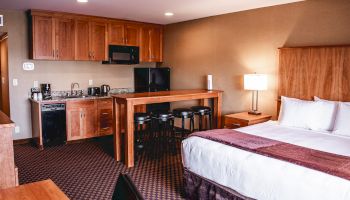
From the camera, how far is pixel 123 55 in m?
6.25

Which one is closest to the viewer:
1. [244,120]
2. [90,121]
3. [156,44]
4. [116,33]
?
[244,120]

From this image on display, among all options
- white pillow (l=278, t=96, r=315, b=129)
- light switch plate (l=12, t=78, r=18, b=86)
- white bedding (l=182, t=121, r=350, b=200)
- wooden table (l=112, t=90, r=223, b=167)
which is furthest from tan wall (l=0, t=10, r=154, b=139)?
white pillow (l=278, t=96, r=315, b=129)

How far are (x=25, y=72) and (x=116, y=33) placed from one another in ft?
6.21

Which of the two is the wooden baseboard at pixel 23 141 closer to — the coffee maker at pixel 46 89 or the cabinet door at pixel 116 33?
the coffee maker at pixel 46 89

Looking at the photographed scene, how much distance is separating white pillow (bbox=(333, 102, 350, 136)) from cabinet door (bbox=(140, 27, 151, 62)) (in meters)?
4.19

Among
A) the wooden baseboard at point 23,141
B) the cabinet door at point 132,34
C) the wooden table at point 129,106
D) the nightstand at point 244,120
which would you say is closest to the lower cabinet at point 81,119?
the wooden baseboard at point 23,141

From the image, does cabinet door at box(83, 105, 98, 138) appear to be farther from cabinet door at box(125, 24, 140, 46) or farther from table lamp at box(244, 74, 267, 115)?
table lamp at box(244, 74, 267, 115)

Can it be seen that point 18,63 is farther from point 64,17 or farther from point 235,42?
point 235,42

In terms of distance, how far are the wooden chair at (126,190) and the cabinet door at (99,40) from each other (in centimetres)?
496

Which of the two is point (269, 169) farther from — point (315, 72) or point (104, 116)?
point (104, 116)

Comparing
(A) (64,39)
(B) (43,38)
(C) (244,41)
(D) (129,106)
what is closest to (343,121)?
(C) (244,41)

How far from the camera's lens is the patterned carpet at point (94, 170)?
3.54 meters

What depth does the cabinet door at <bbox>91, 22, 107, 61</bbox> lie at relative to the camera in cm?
586

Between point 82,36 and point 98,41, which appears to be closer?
point 82,36
